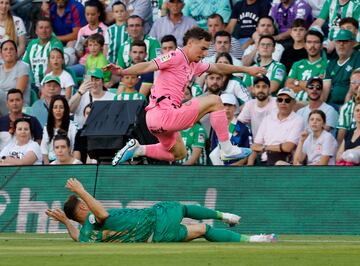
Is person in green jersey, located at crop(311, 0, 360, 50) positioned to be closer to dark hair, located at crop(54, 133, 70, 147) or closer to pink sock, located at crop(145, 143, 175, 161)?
dark hair, located at crop(54, 133, 70, 147)

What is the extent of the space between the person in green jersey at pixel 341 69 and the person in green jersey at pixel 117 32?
→ 472 cm

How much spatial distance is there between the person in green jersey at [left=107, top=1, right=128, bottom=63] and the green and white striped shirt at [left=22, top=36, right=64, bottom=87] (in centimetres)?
97

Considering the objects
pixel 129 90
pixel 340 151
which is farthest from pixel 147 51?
pixel 340 151

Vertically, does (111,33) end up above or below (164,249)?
above

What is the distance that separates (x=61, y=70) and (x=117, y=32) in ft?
5.02

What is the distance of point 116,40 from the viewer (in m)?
22.4

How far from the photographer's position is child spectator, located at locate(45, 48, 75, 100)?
21.4 meters

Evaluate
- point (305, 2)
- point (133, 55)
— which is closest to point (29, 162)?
point (133, 55)

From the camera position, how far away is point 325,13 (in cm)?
2103

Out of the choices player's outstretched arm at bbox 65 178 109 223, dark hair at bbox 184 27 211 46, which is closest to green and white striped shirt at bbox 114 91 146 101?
dark hair at bbox 184 27 211 46

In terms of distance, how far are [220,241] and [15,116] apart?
829 centimetres

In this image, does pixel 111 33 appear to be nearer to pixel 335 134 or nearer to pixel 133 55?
pixel 133 55

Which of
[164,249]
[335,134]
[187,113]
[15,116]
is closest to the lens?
[164,249]

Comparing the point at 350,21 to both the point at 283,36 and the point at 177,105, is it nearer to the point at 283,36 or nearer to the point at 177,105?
the point at 283,36
